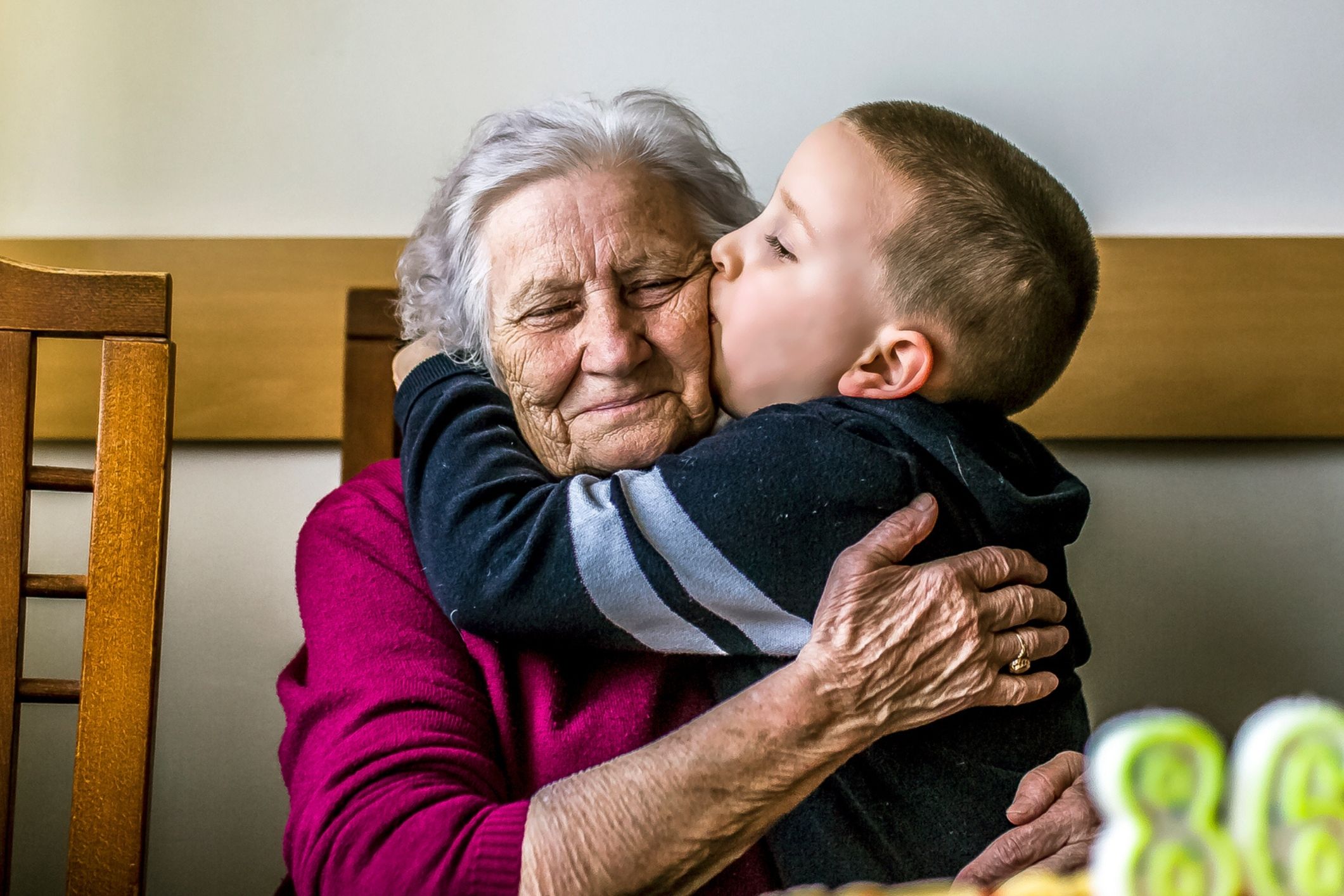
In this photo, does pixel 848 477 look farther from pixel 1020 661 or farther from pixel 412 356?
pixel 412 356

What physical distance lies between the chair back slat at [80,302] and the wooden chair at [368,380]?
1.65ft

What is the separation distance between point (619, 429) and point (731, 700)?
0.38 meters

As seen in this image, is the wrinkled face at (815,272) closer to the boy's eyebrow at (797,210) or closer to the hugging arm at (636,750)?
the boy's eyebrow at (797,210)

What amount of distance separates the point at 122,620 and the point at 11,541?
15 centimetres

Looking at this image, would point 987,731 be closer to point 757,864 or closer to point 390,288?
point 757,864

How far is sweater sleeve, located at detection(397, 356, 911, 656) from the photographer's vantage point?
943 mm

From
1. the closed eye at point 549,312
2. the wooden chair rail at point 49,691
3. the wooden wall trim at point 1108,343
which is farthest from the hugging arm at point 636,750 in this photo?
the wooden wall trim at point 1108,343

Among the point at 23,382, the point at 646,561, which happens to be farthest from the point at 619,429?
the point at 23,382

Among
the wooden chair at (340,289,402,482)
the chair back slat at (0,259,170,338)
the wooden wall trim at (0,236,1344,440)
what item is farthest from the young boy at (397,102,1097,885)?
the wooden wall trim at (0,236,1344,440)

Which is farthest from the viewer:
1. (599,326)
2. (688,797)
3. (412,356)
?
(412,356)

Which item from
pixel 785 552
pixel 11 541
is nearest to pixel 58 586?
pixel 11 541

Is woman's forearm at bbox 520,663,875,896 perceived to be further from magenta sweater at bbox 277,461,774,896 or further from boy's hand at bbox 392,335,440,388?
boy's hand at bbox 392,335,440,388

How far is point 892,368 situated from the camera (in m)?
1.10

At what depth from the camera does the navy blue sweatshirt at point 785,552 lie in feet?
3.11
